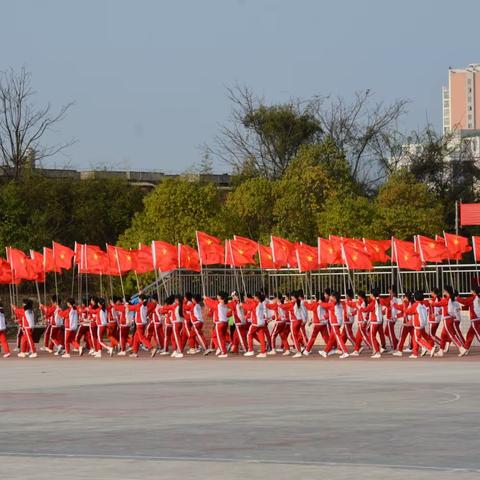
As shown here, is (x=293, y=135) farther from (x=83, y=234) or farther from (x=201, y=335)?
(x=201, y=335)

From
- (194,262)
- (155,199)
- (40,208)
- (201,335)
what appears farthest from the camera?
(40,208)

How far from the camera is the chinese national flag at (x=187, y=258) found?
3844 centimetres

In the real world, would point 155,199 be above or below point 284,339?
above

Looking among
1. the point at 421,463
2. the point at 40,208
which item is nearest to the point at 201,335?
the point at 421,463

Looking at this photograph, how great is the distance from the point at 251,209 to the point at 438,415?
3663 cm

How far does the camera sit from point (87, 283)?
179 feet

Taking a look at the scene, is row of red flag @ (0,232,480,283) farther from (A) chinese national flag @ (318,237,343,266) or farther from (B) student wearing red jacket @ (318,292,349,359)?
(B) student wearing red jacket @ (318,292,349,359)

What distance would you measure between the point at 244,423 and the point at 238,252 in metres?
22.1

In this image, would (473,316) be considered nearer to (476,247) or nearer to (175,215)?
(476,247)

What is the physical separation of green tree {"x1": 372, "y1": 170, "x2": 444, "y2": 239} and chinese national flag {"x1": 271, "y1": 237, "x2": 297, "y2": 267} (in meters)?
10.2

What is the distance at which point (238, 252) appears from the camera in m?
37.4

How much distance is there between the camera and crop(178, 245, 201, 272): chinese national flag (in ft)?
126

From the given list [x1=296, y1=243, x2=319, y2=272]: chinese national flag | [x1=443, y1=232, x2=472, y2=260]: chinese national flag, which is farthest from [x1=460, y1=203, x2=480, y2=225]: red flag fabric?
[x1=296, y1=243, x2=319, y2=272]: chinese national flag

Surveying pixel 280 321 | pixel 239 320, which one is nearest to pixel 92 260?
pixel 239 320
